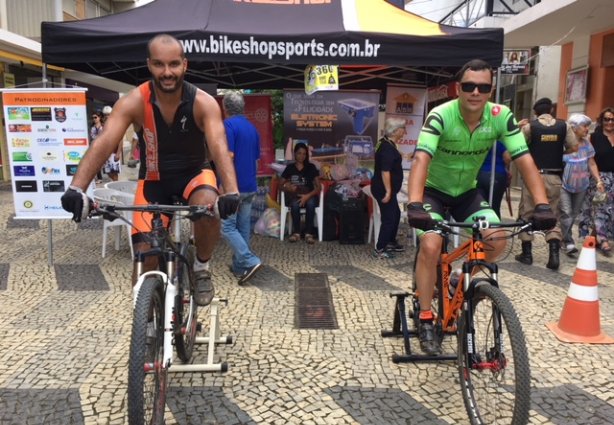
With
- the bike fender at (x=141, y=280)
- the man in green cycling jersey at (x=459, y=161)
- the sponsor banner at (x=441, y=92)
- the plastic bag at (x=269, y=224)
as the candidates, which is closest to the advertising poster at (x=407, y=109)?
the sponsor banner at (x=441, y=92)

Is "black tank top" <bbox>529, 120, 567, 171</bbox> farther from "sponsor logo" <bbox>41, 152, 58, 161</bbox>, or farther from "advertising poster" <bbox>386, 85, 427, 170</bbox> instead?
"sponsor logo" <bbox>41, 152, 58, 161</bbox>

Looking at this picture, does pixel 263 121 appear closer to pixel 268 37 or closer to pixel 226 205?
pixel 268 37

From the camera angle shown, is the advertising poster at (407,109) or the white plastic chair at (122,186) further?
the advertising poster at (407,109)

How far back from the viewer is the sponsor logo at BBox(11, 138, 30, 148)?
592cm

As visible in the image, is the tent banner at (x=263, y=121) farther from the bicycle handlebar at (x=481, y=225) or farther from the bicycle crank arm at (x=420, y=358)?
the bicycle handlebar at (x=481, y=225)

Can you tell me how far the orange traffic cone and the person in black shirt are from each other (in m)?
2.78

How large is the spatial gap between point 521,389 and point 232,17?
4950 millimetres

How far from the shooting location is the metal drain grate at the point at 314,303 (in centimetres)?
444

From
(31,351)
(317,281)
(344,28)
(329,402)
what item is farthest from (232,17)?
(329,402)

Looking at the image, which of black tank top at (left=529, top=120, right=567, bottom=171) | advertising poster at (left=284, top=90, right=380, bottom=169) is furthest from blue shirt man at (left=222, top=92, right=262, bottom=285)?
black tank top at (left=529, top=120, right=567, bottom=171)

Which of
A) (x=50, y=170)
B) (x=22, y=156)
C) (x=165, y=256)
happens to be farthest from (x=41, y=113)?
(x=165, y=256)

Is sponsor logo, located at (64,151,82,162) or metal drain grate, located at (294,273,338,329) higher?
sponsor logo, located at (64,151,82,162)

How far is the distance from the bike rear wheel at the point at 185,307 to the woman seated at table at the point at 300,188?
4.25 m

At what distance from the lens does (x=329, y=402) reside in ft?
10.2
